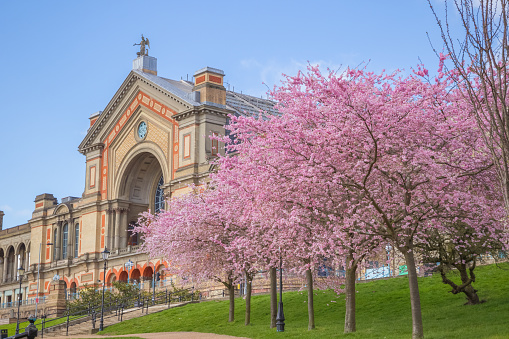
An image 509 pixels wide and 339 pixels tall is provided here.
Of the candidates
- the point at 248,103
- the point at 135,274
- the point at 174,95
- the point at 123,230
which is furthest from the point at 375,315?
the point at 248,103

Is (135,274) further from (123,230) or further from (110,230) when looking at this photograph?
(110,230)

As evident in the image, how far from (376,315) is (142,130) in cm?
4153

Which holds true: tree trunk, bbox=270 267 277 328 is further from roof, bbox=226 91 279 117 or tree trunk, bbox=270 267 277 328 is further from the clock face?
roof, bbox=226 91 279 117

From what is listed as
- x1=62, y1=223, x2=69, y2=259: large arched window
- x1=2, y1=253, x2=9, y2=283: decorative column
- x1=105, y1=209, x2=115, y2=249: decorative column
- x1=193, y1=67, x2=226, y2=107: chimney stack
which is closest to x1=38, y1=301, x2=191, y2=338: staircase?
x1=193, y1=67, x2=226, y2=107: chimney stack

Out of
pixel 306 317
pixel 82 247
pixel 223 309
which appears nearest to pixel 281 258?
pixel 306 317

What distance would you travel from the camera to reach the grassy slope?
70.3 feet

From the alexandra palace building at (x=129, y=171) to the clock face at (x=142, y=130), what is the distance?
4 cm

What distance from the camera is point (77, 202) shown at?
74.4 meters

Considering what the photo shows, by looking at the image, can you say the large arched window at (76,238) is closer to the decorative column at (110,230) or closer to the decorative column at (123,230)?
the decorative column at (110,230)

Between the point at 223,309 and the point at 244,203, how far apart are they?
14.3m

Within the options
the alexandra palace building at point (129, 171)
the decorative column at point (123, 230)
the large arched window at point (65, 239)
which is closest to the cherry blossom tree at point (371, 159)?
the alexandra palace building at point (129, 171)

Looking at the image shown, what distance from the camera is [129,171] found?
6662cm

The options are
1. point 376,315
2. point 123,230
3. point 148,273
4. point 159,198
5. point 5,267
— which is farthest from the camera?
point 5,267

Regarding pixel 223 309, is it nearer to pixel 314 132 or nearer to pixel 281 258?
pixel 281 258
